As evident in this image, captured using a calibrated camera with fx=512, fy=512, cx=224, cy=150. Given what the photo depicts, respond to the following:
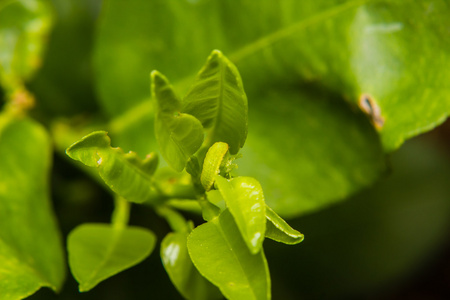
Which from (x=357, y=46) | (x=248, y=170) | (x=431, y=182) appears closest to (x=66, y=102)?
(x=248, y=170)

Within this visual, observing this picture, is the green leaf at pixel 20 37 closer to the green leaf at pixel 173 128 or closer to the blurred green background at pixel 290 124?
the blurred green background at pixel 290 124

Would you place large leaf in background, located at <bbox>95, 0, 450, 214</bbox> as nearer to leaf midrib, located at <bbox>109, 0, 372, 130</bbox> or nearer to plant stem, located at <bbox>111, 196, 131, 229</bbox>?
leaf midrib, located at <bbox>109, 0, 372, 130</bbox>

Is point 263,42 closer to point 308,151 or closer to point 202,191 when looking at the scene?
point 308,151

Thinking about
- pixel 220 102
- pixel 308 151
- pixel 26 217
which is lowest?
pixel 26 217

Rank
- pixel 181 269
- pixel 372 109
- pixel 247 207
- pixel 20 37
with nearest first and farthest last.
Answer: pixel 247 207 < pixel 181 269 < pixel 372 109 < pixel 20 37

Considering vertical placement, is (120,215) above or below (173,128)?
below

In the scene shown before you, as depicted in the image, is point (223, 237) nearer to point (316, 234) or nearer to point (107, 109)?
point (107, 109)

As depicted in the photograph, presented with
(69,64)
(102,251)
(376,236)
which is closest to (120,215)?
(102,251)
